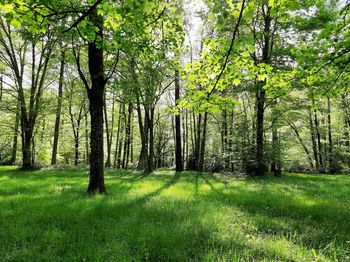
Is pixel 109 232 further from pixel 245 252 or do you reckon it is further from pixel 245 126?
pixel 245 126

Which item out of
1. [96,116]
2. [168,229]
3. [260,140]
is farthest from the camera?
→ [260,140]

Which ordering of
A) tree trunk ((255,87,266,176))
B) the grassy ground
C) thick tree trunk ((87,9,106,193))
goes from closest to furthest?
the grassy ground
thick tree trunk ((87,9,106,193))
tree trunk ((255,87,266,176))

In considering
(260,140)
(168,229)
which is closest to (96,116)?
(168,229)

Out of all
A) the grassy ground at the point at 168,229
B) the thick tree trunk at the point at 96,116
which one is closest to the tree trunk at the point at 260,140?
the grassy ground at the point at 168,229

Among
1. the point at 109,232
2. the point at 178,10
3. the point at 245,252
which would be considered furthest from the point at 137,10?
the point at 245,252

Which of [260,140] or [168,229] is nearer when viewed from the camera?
[168,229]

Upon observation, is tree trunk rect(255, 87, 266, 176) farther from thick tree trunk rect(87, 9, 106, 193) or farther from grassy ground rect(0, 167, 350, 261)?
thick tree trunk rect(87, 9, 106, 193)

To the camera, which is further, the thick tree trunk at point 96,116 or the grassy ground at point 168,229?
the thick tree trunk at point 96,116

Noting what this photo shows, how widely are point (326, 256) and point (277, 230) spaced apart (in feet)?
3.84

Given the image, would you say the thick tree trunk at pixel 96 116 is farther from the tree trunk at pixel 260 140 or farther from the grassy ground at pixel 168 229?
the tree trunk at pixel 260 140

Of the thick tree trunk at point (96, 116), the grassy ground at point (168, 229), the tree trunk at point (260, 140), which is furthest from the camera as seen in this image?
the tree trunk at point (260, 140)

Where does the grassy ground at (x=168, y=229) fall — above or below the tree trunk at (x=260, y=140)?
below

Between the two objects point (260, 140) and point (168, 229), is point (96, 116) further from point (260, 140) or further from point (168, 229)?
point (260, 140)

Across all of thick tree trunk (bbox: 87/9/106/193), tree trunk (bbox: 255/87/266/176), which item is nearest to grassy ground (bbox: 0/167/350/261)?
thick tree trunk (bbox: 87/9/106/193)
